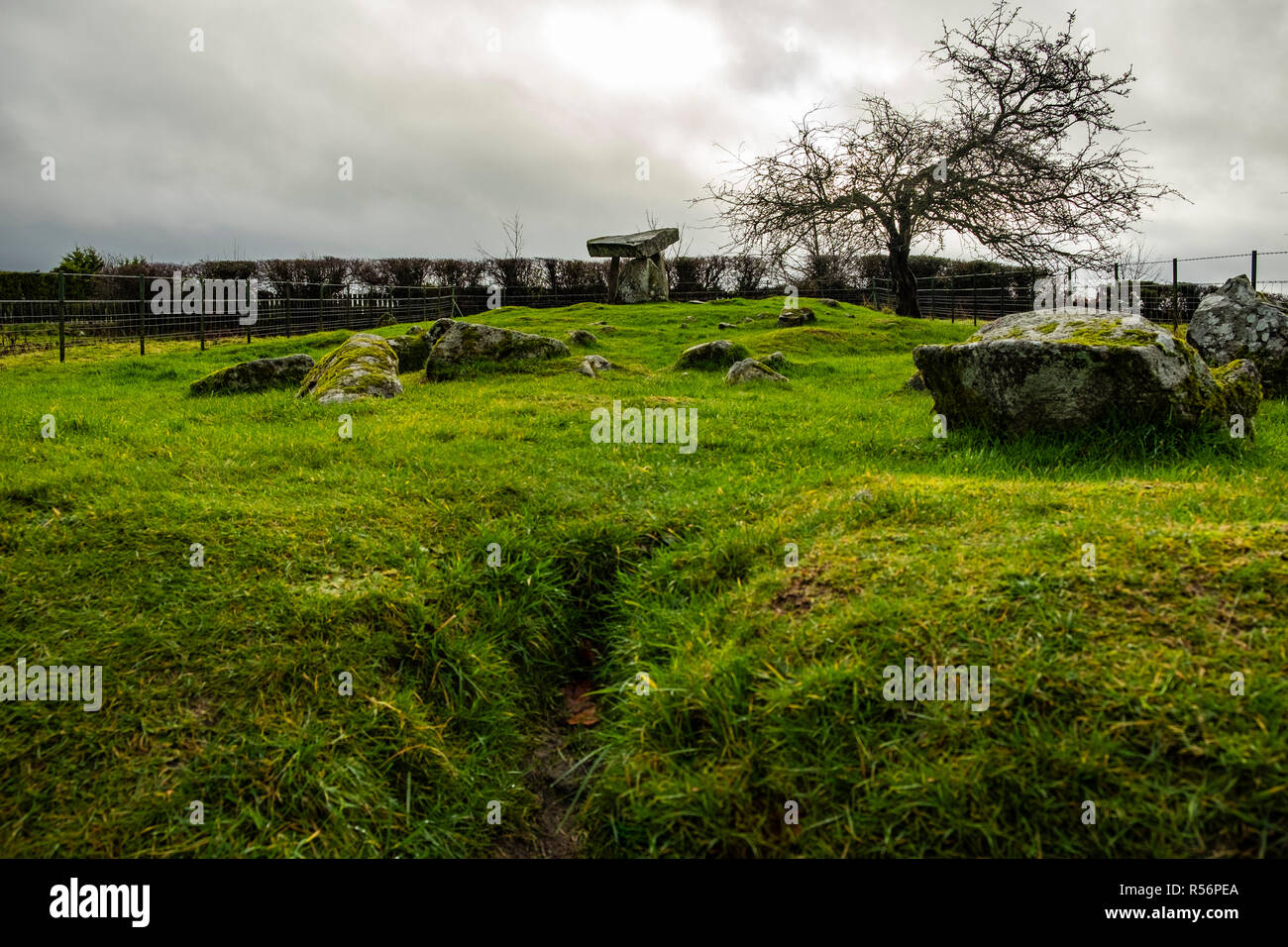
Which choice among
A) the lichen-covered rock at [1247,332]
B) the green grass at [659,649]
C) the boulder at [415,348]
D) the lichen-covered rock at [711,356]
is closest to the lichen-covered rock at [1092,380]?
the green grass at [659,649]

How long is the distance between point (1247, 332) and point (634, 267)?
887 inches

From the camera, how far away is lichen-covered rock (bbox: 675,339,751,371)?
13.1 m

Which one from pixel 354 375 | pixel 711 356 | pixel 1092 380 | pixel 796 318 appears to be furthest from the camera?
pixel 796 318

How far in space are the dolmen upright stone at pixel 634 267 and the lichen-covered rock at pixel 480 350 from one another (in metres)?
17.0

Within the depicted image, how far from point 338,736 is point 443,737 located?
1.48ft

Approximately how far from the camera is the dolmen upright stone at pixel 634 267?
28812mm

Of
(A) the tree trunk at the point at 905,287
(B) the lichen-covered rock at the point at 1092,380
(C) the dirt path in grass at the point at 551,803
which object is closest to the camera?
(C) the dirt path in grass at the point at 551,803

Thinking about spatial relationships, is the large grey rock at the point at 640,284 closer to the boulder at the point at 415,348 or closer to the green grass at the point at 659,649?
the boulder at the point at 415,348

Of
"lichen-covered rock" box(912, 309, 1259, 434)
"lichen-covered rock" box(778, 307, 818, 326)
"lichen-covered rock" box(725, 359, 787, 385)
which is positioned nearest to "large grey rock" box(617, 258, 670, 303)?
"lichen-covered rock" box(778, 307, 818, 326)

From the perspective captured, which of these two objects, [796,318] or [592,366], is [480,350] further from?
[796,318]

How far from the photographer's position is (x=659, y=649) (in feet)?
13.1

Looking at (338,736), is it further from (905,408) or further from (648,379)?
(648,379)

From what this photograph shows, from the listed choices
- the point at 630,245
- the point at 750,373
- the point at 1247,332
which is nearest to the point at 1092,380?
the point at 1247,332

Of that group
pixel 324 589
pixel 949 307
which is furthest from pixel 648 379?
pixel 949 307
